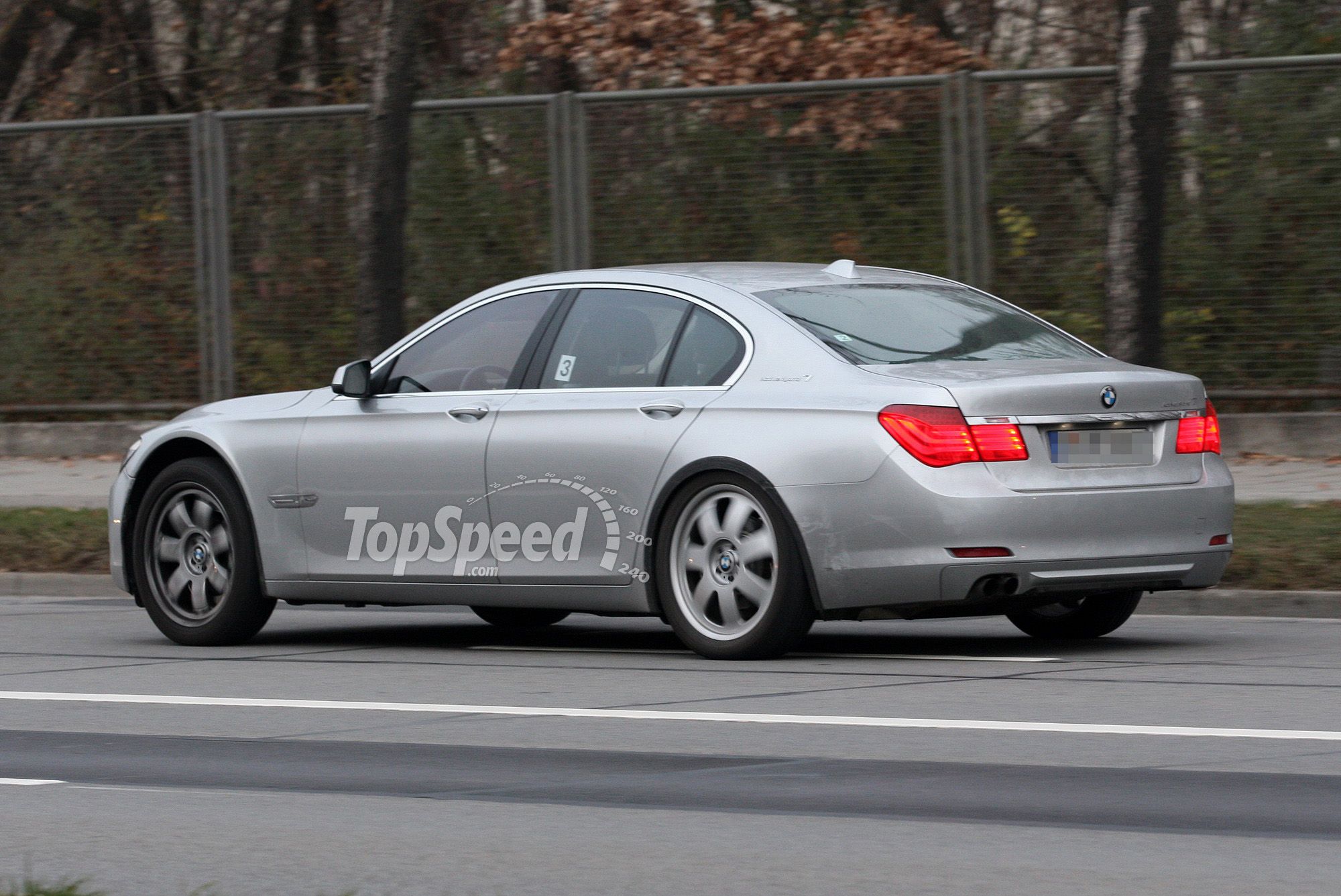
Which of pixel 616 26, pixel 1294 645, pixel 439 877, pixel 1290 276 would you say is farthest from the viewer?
A: pixel 616 26

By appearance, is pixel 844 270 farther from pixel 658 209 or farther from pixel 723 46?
pixel 723 46

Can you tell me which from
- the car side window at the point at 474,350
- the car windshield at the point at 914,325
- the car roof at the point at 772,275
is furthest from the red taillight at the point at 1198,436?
the car side window at the point at 474,350

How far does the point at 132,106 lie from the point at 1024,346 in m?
16.0

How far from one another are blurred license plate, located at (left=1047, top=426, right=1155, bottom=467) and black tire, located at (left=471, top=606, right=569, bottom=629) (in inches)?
114

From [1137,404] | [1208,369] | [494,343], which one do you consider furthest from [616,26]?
[1137,404]

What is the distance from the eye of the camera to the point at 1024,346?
8.96m

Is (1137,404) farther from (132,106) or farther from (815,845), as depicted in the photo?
(132,106)

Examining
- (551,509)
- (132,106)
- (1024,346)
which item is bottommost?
(551,509)

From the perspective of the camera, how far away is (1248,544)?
11227mm

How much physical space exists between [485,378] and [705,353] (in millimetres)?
1063

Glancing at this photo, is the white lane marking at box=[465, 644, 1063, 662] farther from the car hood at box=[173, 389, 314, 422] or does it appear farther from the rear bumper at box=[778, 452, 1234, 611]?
the car hood at box=[173, 389, 314, 422]

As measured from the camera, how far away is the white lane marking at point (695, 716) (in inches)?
270

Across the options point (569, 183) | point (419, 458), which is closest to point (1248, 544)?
point (419, 458)

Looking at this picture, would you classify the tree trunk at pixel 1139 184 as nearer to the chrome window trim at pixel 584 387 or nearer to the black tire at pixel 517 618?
the black tire at pixel 517 618
